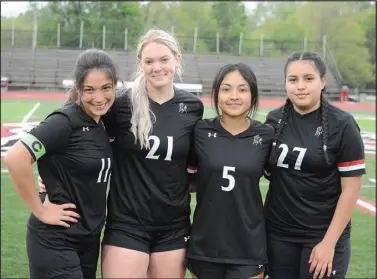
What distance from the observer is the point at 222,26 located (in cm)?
4581

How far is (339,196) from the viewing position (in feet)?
9.07

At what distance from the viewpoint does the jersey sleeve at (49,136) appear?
243 cm

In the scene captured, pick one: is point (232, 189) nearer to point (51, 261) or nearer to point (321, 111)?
point (321, 111)

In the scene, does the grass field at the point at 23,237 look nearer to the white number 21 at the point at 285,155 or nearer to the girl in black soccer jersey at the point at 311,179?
the girl in black soccer jersey at the point at 311,179

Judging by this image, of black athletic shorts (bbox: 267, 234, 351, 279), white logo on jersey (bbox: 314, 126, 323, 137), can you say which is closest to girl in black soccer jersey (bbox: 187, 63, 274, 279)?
black athletic shorts (bbox: 267, 234, 351, 279)

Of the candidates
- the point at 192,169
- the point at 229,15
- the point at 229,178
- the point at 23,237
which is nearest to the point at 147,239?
the point at 192,169

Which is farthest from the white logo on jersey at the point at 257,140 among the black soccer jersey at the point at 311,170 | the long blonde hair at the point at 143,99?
the long blonde hair at the point at 143,99

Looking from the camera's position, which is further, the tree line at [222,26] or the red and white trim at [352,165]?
the tree line at [222,26]

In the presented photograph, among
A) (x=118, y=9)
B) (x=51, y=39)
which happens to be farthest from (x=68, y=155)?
(x=118, y=9)

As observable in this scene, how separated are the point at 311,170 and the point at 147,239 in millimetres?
994

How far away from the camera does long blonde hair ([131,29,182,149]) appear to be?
281cm

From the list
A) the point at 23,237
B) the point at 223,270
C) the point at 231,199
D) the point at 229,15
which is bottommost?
the point at 23,237

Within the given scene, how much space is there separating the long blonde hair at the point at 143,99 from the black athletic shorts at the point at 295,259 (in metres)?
0.93

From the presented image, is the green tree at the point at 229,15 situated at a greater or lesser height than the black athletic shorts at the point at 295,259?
greater
